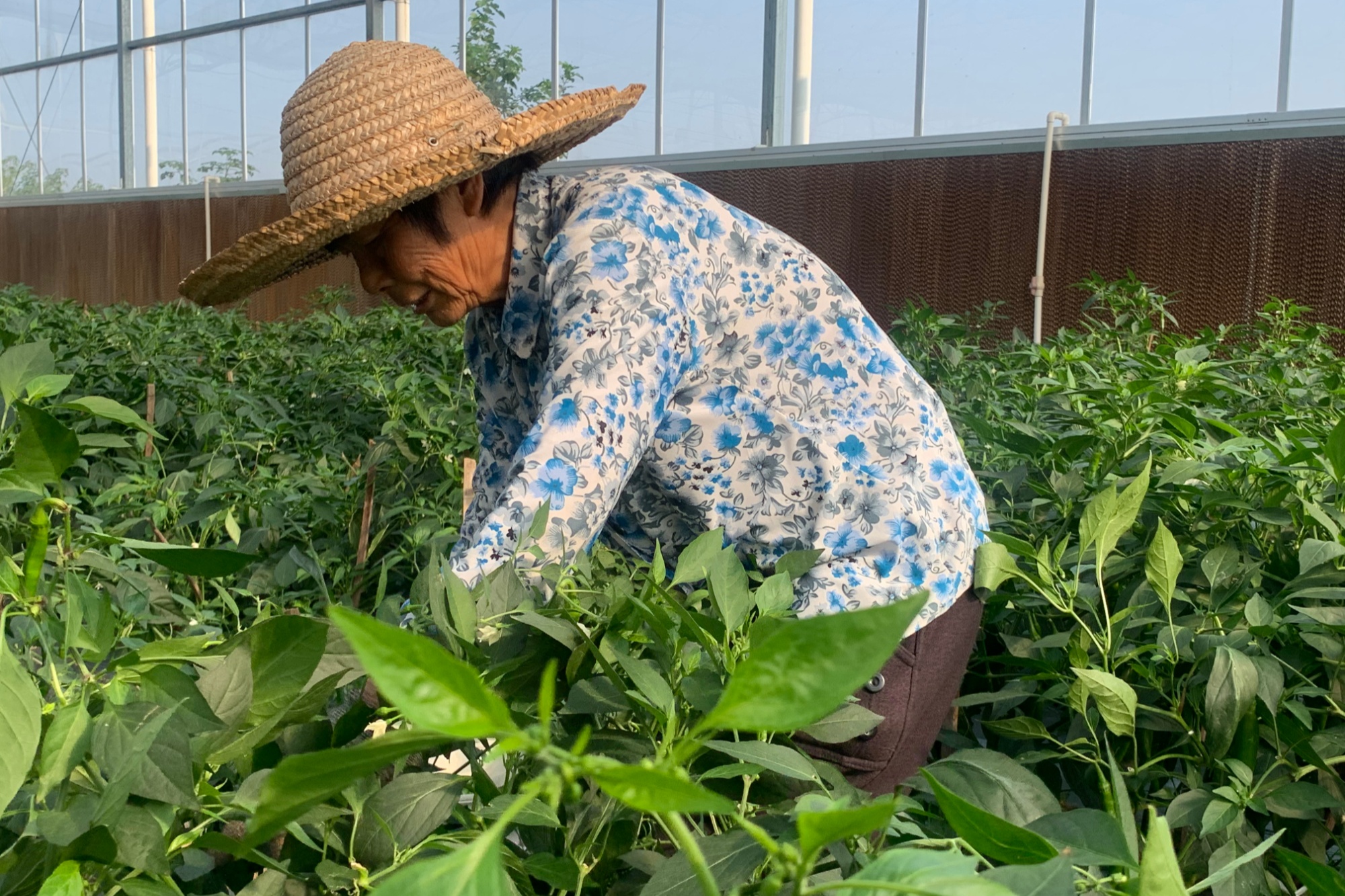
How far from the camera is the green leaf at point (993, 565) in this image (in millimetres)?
957

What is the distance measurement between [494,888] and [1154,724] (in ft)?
2.45

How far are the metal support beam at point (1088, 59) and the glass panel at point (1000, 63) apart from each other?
1.1 inches

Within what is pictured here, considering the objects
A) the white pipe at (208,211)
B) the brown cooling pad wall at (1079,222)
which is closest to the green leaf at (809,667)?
the brown cooling pad wall at (1079,222)

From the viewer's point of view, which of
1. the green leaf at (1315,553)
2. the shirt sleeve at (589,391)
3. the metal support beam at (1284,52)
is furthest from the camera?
the metal support beam at (1284,52)

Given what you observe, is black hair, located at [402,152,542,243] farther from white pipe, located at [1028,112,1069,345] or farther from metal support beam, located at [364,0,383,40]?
metal support beam, located at [364,0,383,40]

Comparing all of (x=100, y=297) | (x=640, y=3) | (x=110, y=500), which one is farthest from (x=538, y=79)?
(x=110, y=500)

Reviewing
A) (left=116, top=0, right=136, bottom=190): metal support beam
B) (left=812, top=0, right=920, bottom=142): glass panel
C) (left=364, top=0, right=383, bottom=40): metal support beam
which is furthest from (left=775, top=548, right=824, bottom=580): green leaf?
(left=116, top=0, right=136, bottom=190): metal support beam

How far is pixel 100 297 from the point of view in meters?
11.9

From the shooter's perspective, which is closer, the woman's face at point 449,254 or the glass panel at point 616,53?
the woman's face at point 449,254

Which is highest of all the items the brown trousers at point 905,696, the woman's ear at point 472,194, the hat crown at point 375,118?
the hat crown at point 375,118

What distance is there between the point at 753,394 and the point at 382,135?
492mm

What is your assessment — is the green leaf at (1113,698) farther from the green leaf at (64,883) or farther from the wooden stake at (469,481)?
the wooden stake at (469,481)

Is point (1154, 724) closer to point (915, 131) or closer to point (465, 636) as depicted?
point (465, 636)

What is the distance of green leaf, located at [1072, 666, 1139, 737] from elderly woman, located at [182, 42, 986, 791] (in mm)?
463
